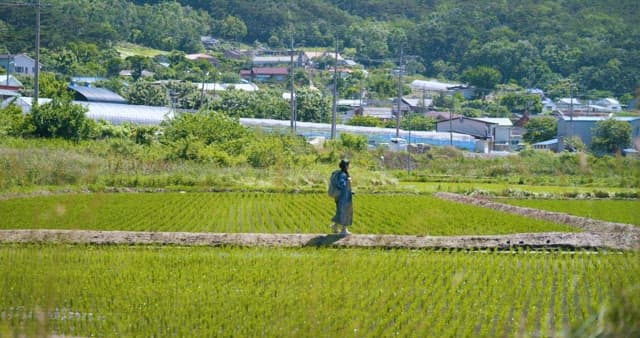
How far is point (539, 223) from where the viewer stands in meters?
18.4

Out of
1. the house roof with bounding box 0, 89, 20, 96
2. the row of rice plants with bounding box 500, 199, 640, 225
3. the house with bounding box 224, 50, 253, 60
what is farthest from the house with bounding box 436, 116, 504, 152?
the house with bounding box 224, 50, 253, 60

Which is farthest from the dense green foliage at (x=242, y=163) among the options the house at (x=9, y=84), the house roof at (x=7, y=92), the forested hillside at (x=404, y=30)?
the house at (x=9, y=84)

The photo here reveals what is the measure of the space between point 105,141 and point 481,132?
1323 inches

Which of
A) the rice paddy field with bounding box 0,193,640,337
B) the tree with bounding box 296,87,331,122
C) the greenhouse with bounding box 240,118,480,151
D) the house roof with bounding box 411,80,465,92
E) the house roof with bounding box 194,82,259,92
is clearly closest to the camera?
the rice paddy field with bounding box 0,193,640,337

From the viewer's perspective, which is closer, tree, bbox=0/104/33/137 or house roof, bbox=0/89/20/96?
tree, bbox=0/104/33/137

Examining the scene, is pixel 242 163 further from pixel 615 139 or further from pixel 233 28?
pixel 233 28

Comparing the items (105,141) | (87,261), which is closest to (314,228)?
(87,261)

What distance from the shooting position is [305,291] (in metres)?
8.88

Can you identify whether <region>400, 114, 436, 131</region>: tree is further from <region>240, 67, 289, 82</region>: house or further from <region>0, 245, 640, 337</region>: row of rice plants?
<region>0, 245, 640, 337</region>: row of rice plants

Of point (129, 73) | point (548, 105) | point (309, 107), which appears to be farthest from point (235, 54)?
point (309, 107)

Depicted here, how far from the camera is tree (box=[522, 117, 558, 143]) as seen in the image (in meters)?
59.2

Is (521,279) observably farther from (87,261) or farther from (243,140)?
(243,140)

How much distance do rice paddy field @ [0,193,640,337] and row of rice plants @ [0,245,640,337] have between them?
0.02 meters

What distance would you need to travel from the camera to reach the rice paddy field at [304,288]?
6.94 metres
